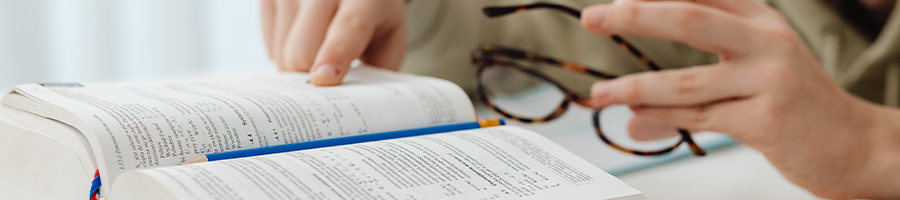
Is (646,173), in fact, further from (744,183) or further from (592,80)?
(592,80)

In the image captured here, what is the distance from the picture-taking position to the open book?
0.28 meters

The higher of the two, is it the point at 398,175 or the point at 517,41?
the point at 517,41

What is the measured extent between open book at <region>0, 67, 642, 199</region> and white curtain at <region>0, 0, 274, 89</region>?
94 cm

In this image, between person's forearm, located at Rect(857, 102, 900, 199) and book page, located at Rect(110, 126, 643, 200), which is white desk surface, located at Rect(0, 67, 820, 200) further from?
book page, located at Rect(110, 126, 643, 200)

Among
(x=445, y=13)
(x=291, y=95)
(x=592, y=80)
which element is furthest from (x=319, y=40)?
(x=592, y=80)

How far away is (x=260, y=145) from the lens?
1.20ft

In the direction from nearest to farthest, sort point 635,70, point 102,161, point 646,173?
point 102,161, point 646,173, point 635,70

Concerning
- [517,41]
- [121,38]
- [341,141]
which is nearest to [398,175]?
[341,141]

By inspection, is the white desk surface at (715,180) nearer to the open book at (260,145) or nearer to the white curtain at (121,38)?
the open book at (260,145)

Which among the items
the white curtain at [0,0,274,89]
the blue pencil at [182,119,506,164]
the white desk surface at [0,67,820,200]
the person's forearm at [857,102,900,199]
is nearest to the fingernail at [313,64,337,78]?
the blue pencil at [182,119,506,164]

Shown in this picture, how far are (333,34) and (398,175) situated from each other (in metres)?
0.29

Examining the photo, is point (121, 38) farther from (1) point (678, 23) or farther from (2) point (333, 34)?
(1) point (678, 23)

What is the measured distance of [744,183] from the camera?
51 centimetres

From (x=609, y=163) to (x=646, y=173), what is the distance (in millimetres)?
40
